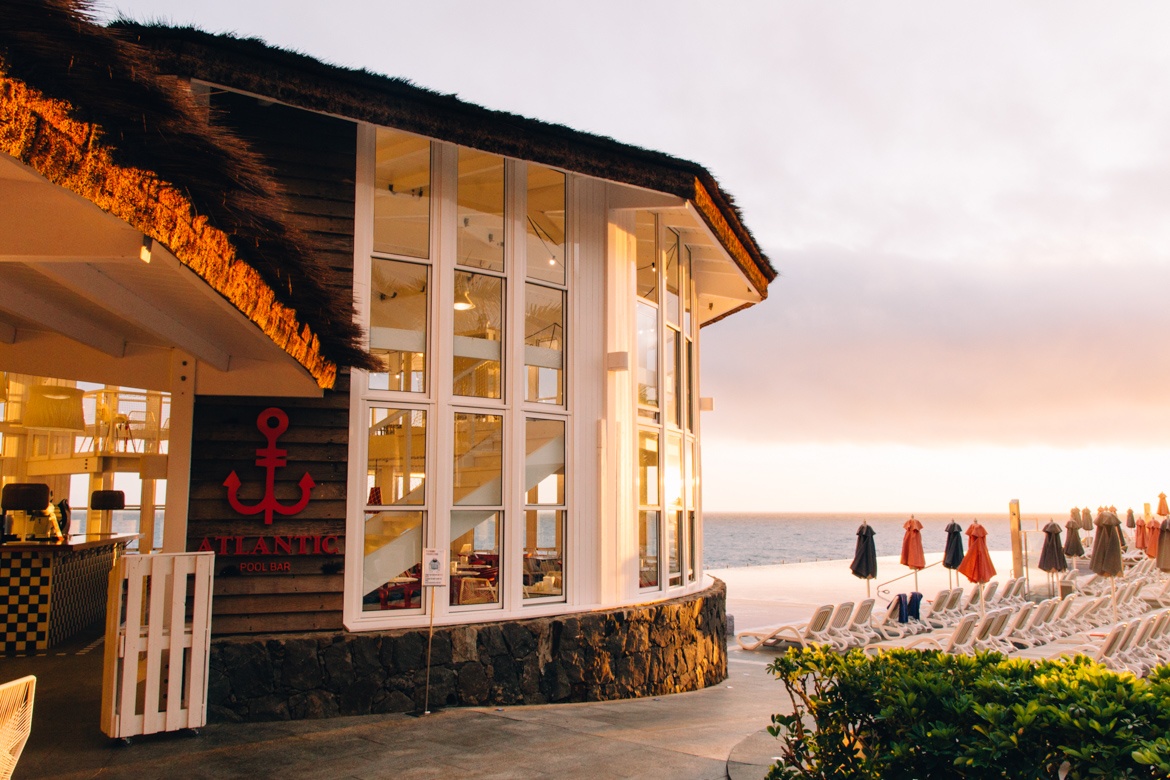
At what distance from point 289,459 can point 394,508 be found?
1.04 m

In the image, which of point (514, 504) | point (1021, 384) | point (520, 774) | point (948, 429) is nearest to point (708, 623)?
point (514, 504)

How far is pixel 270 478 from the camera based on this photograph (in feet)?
24.8

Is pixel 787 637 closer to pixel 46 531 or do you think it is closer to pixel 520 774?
pixel 520 774

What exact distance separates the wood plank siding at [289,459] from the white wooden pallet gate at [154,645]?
0.88 m

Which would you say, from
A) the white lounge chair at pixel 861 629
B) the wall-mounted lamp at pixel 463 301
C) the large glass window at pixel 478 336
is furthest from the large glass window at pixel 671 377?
the white lounge chair at pixel 861 629

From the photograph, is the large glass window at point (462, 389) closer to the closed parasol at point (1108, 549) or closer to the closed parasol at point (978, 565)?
the closed parasol at point (978, 565)

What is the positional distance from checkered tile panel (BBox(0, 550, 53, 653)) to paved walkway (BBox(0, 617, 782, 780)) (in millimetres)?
1416

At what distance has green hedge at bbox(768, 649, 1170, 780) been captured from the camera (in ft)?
11.0

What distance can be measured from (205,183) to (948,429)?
5603 centimetres

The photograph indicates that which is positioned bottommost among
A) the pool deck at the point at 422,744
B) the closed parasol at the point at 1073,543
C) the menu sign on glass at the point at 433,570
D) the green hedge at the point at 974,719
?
the pool deck at the point at 422,744

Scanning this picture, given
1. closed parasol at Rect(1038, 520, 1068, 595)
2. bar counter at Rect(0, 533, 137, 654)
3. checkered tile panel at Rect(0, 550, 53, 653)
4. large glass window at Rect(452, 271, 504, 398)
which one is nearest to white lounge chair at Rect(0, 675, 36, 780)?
large glass window at Rect(452, 271, 504, 398)

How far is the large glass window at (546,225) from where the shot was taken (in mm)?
9234

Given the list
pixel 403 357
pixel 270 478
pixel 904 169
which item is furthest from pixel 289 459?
pixel 904 169

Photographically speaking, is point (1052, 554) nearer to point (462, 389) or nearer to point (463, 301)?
point (462, 389)
